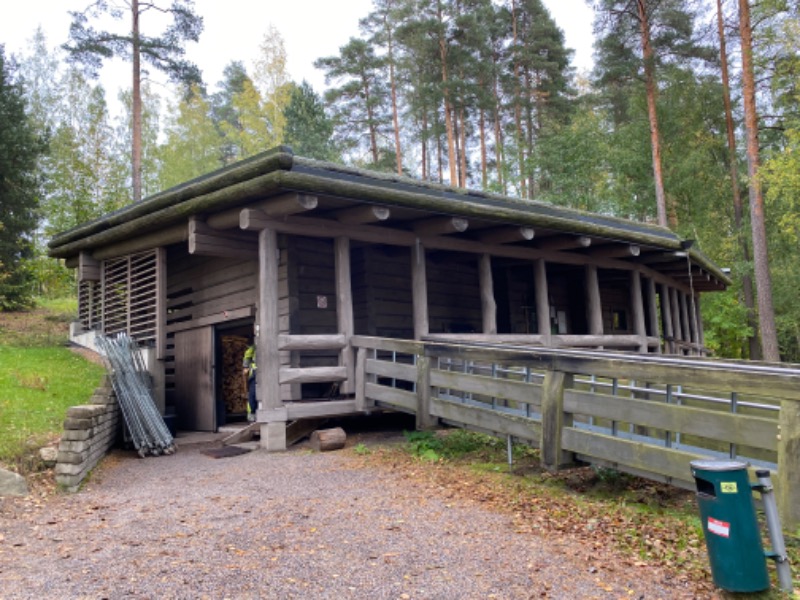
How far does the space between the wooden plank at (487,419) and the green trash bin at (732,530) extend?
90.3 inches

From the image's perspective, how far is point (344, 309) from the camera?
862cm

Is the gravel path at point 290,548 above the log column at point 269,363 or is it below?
below

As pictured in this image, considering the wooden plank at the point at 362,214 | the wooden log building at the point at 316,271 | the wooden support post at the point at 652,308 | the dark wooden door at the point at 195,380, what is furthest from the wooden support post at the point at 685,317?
the dark wooden door at the point at 195,380

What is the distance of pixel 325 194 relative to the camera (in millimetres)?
7516

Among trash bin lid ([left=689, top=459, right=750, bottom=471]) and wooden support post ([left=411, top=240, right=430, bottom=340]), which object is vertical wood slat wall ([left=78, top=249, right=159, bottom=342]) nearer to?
wooden support post ([left=411, top=240, right=430, bottom=340])

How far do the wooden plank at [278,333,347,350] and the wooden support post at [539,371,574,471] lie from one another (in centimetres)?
371

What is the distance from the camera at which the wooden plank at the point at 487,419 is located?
5.71 metres

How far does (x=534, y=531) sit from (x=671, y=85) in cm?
2509

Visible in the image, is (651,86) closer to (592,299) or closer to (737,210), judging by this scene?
(737,210)

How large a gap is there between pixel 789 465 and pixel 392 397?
479cm

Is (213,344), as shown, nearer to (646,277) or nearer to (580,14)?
(646,277)

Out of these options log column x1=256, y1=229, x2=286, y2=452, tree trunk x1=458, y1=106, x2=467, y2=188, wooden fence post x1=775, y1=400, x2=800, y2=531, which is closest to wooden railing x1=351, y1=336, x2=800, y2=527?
wooden fence post x1=775, y1=400, x2=800, y2=531

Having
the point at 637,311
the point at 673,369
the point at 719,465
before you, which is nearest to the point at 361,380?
the point at 673,369

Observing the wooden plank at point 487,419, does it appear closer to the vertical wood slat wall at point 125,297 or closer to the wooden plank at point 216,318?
the wooden plank at point 216,318
